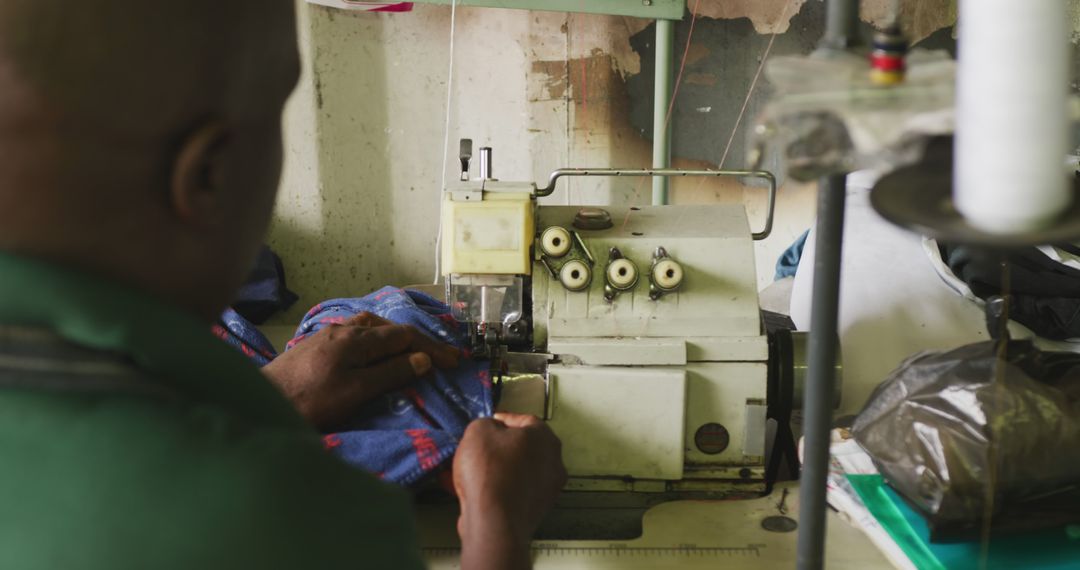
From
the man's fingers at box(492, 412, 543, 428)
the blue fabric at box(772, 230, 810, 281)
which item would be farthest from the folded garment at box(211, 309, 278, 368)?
the blue fabric at box(772, 230, 810, 281)

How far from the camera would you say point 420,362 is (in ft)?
4.10

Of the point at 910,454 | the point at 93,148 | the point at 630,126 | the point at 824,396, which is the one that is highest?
the point at 630,126

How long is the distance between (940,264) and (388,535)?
4.66 ft

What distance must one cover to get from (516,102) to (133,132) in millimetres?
2310

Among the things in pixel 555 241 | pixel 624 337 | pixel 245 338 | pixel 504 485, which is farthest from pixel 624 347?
pixel 245 338

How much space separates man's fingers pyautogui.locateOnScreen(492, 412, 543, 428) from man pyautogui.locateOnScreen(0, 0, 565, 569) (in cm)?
61

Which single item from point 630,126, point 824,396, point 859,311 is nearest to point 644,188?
point 630,126

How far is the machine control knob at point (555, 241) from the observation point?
127 centimetres

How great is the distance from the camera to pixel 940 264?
1732mm

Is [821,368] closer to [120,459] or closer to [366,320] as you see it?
[120,459]

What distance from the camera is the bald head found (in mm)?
488

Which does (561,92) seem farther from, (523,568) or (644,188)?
(523,568)

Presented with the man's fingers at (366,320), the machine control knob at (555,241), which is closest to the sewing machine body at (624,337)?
the machine control knob at (555,241)

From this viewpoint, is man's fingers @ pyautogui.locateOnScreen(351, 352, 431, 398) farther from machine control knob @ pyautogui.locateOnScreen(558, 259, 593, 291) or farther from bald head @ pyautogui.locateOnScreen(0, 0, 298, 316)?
bald head @ pyautogui.locateOnScreen(0, 0, 298, 316)
